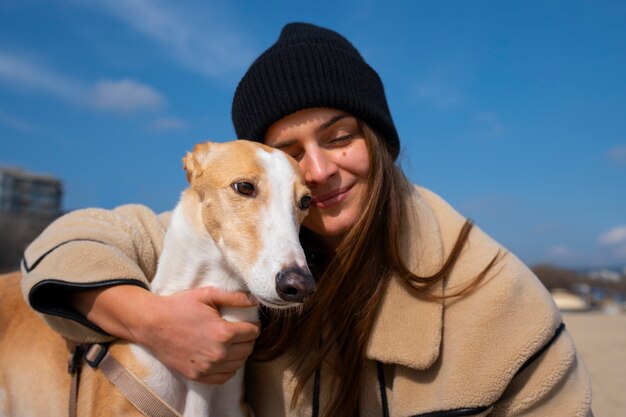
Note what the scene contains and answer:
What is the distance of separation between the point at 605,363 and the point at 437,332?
9088 mm

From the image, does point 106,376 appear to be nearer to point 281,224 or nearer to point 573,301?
point 281,224

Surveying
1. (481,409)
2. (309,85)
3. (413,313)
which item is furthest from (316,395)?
(309,85)

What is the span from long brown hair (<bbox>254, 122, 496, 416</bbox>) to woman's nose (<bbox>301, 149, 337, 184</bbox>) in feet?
0.56

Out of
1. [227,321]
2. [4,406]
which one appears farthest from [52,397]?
[227,321]

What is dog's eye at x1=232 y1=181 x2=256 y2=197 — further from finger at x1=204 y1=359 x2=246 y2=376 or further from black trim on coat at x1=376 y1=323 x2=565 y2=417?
black trim on coat at x1=376 y1=323 x2=565 y2=417

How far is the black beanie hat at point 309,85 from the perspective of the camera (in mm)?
2168

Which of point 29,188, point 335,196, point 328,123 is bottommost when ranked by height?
point 29,188

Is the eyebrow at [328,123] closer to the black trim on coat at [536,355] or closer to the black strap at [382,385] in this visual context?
the black strap at [382,385]

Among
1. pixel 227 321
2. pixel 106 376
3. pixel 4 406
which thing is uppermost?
pixel 227 321

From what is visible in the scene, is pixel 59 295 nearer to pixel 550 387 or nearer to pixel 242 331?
pixel 242 331

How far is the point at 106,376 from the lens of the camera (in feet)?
6.30

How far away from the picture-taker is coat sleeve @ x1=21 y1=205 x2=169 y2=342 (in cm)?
194

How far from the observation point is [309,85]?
217cm

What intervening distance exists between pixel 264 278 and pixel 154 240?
1.05m
